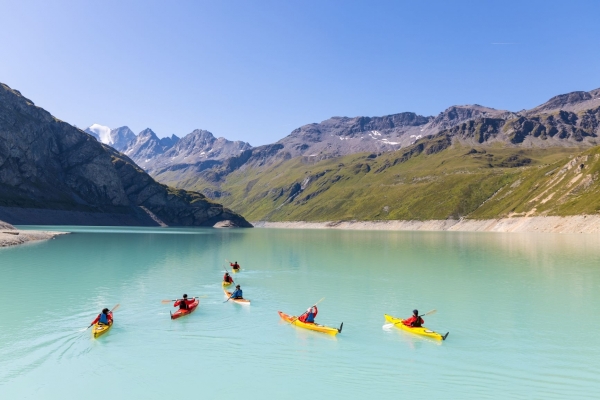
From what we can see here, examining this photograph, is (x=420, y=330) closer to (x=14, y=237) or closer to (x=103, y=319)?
(x=103, y=319)

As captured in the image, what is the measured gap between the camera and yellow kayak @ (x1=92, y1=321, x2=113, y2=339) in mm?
28686

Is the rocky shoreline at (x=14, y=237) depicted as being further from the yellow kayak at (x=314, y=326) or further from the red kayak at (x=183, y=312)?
the yellow kayak at (x=314, y=326)

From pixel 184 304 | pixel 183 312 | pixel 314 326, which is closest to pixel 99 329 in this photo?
Answer: pixel 183 312

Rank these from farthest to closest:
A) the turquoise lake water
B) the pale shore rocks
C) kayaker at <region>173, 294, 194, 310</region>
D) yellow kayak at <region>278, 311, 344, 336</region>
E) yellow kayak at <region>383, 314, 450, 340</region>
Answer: the pale shore rocks
kayaker at <region>173, 294, 194, 310</region>
yellow kayak at <region>278, 311, 344, 336</region>
yellow kayak at <region>383, 314, 450, 340</region>
the turquoise lake water

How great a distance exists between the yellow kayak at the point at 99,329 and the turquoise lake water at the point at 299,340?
423mm

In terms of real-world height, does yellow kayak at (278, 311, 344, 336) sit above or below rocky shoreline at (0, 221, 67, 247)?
below

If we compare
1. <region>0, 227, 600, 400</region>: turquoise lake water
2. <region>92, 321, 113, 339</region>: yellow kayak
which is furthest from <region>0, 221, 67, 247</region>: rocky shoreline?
<region>92, 321, 113, 339</region>: yellow kayak

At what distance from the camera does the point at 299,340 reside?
2861 cm

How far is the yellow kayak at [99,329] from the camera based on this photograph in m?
28.7

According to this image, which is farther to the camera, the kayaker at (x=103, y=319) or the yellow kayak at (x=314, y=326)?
the kayaker at (x=103, y=319)

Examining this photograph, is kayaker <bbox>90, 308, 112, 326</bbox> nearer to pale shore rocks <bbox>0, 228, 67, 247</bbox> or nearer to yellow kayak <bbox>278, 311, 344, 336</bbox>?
yellow kayak <bbox>278, 311, 344, 336</bbox>

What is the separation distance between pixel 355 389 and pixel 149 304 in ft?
83.7

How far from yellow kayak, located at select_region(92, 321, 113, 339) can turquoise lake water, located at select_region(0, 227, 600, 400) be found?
423mm

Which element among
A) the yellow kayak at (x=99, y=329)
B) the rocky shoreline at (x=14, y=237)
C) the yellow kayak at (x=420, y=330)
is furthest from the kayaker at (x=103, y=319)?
the rocky shoreline at (x=14, y=237)
